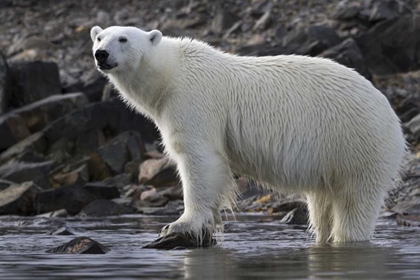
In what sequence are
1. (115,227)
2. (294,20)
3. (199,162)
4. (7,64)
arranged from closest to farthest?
(199,162) → (115,227) → (7,64) → (294,20)

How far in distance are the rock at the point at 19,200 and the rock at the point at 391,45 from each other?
34.7 ft

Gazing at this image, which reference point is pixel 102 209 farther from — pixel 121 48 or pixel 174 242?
pixel 174 242

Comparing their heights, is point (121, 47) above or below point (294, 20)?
below

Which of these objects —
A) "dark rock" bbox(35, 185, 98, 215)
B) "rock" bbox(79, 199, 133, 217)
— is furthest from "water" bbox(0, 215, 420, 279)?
"dark rock" bbox(35, 185, 98, 215)

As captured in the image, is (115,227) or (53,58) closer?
(115,227)

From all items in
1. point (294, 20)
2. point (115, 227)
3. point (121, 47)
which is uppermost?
point (294, 20)

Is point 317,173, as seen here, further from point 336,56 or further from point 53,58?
point 53,58

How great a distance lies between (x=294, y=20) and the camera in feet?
88.5

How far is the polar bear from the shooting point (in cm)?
973

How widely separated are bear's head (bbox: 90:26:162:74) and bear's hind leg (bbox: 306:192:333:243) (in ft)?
7.19

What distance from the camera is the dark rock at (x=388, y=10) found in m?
23.7

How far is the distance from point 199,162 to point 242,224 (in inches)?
117

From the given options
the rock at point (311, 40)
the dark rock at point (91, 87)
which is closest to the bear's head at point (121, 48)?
the dark rock at point (91, 87)

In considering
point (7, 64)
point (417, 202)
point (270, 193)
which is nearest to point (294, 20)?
point (7, 64)
